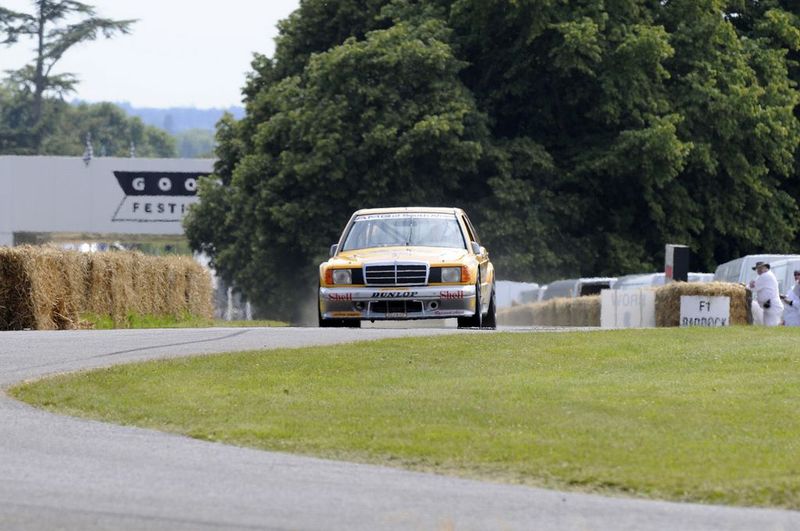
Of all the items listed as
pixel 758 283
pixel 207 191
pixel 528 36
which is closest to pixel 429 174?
pixel 528 36

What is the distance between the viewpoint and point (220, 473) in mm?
10180

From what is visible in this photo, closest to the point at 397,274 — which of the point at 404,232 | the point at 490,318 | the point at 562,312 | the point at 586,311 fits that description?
the point at 404,232

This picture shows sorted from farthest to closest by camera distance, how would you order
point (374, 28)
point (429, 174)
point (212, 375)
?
point (374, 28) → point (429, 174) → point (212, 375)

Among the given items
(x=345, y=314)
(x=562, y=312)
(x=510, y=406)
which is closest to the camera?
(x=510, y=406)

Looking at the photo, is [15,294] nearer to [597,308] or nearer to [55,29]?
[597,308]

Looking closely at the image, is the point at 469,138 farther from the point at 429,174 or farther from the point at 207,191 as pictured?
the point at 207,191

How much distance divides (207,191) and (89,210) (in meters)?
18.7

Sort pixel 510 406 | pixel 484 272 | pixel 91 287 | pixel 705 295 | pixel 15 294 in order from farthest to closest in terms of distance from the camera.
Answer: pixel 705 295 < pixel 91 287 < pixel 15 294 < pixel 484 272 < pixel 510 406

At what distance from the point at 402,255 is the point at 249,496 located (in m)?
14.1

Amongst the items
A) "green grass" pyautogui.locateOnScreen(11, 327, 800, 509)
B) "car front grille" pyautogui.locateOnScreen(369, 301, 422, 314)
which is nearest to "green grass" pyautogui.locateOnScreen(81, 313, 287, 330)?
"car front grille" pyautogui.locateOnScreen(369, 301, 422, 314)

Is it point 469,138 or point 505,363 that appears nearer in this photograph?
point 505,363

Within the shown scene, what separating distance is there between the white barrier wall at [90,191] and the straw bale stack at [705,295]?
139 feet

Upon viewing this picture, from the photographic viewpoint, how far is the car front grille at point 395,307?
23.2 m

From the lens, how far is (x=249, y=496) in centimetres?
929
